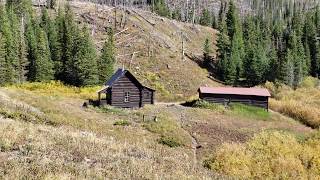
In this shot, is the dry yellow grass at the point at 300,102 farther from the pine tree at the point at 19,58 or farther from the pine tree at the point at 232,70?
the pine tree at the point at 19,58

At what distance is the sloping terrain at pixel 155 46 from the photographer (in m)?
71.9

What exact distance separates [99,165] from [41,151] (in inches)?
87.6

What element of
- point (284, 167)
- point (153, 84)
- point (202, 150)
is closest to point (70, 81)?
point (153, 84)

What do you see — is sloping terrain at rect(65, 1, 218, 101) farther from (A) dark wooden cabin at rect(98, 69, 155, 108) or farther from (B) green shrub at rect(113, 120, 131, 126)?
(B) green shrub at rect(113, 120, 131, 126)

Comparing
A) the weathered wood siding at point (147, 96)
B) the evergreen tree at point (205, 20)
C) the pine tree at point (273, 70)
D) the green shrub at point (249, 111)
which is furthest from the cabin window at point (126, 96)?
the evergreen tree at point (205, 20)

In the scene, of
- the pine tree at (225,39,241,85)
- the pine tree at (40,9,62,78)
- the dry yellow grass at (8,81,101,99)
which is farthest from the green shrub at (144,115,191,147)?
the pine tree at (225,39,241,85)

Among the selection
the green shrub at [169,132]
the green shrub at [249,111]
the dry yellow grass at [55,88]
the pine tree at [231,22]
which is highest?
the pine tree at [231,22]

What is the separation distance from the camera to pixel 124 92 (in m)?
49.2

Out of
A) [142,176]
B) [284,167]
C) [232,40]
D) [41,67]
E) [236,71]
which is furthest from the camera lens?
[232,40]

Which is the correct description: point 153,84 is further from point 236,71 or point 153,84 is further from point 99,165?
point 99,165

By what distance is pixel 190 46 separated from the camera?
94.2 metres

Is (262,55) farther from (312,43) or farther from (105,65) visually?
(105,65)

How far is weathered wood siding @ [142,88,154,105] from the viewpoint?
165ft

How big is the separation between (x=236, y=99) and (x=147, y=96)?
35.7 feet
